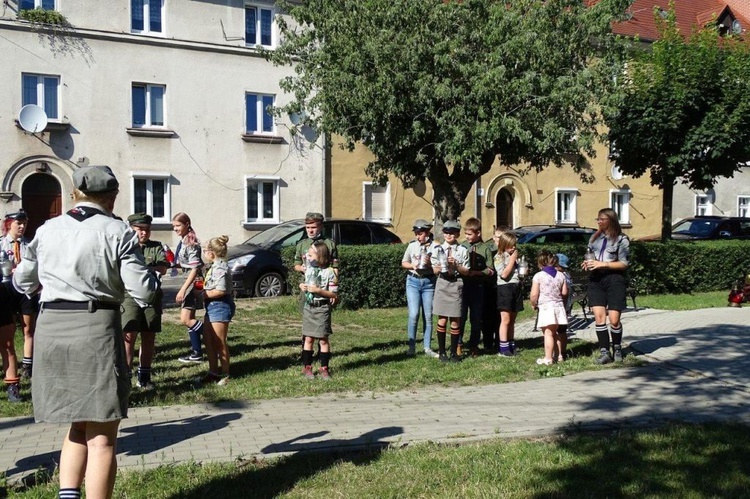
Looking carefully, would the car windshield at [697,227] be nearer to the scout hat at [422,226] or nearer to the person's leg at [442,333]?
the scout hat at [422,226]

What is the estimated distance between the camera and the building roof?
31431mm

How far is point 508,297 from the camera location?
397 inches

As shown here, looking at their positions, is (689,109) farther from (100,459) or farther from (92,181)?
(100,459)

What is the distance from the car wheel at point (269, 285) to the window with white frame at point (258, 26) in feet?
36.5

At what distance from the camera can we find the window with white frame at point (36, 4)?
22197 mm

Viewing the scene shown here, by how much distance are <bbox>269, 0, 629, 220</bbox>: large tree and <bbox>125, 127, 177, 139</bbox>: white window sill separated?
7954 millimetres

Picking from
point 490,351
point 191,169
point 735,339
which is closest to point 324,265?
point 490,351

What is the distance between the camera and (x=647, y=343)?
35.1 feet

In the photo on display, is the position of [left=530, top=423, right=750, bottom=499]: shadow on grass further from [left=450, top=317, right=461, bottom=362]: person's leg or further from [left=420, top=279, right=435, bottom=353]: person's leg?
[left=420, top=279, right=435, bottom=353]: person's leg

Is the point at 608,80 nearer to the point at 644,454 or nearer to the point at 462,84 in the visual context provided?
the point at 462,84

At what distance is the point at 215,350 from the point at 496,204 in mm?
23588

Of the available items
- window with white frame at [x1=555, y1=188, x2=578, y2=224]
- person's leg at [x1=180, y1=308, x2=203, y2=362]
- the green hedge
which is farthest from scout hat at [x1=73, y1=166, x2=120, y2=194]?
window with white frame at [x1=555, y1=188, x2=578, y2=224]

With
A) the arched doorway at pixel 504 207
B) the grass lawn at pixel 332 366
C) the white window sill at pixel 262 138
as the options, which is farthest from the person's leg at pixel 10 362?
the arched doorway at pixel 504 207

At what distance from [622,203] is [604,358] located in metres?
25.6
